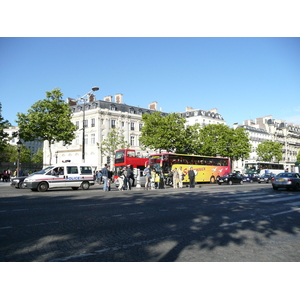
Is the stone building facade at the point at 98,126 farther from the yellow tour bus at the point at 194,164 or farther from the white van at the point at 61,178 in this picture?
the white van at the point at 61,178

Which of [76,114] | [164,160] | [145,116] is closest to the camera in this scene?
[164,160]

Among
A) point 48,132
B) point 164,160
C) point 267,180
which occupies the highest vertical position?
point 48,132

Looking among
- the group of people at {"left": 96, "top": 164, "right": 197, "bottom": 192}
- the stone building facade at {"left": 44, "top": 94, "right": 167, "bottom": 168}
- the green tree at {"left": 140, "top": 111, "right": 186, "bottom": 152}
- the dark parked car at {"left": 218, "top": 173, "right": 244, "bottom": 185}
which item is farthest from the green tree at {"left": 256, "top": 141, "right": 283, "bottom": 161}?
the group of people at {"left": 96, "top": 164, "right": 197, "bottom": 192}

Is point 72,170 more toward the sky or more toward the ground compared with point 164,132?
more toward the ground

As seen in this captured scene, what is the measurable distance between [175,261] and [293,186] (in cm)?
2072

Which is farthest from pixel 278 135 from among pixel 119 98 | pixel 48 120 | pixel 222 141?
pixel 48 120

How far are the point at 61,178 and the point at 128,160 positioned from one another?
13.6 metres

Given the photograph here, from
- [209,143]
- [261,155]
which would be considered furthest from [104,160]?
[261,155]

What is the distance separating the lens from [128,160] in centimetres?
3469

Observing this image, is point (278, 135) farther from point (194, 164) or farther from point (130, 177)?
point (130, 177)

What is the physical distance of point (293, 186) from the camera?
22.9 meters

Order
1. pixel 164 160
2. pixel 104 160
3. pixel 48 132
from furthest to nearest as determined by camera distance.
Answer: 1. pixel 104 160
2. pixel 48 132
3. pixel 164 160

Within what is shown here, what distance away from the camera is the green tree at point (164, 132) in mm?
52000

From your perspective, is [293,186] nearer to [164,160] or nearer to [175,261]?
[164,160]
